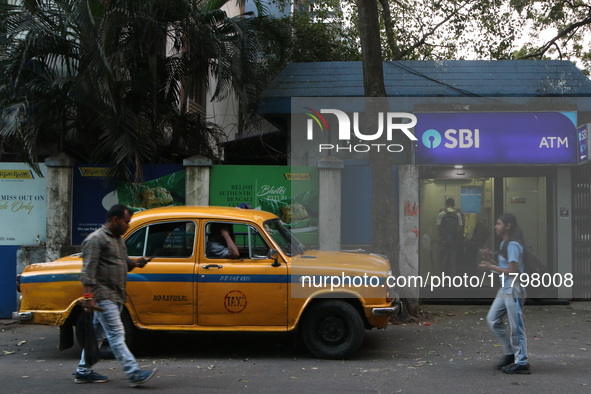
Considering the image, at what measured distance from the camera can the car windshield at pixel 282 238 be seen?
21.1 feet

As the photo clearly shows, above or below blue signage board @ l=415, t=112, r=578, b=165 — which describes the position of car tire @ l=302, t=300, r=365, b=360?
→ below

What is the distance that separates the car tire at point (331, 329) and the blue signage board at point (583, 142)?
20.6 ft

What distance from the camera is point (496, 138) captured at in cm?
1033

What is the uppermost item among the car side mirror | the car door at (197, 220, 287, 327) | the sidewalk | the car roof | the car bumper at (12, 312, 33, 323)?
the car roof

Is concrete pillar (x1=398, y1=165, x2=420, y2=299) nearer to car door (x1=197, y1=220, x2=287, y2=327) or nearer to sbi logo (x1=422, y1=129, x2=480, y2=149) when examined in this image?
Answer: sbi logo (x1=422, y1=129, x2=480, y2=149)

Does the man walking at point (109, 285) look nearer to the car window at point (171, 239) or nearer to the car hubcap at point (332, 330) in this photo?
the car window at point (171, 239)

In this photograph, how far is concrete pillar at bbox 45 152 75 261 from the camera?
30.7ft

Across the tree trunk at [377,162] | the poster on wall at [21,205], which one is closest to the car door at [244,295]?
the tree trunk at [377,162]

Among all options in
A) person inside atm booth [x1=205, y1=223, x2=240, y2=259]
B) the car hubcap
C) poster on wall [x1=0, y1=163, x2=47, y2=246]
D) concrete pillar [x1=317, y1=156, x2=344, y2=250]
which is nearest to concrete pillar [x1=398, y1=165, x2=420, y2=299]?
concrete pillar [x1=317, y1=156, x2=344, y2=250]

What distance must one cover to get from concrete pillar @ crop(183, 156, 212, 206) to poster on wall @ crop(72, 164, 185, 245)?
19 centimetres

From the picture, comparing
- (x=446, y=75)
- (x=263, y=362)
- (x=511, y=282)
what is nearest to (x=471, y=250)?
(x=446, y=75)

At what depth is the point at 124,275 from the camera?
522 cm

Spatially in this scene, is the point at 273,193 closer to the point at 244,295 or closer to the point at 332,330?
the point at 244,295

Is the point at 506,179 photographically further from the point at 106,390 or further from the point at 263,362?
the point at 106,390
